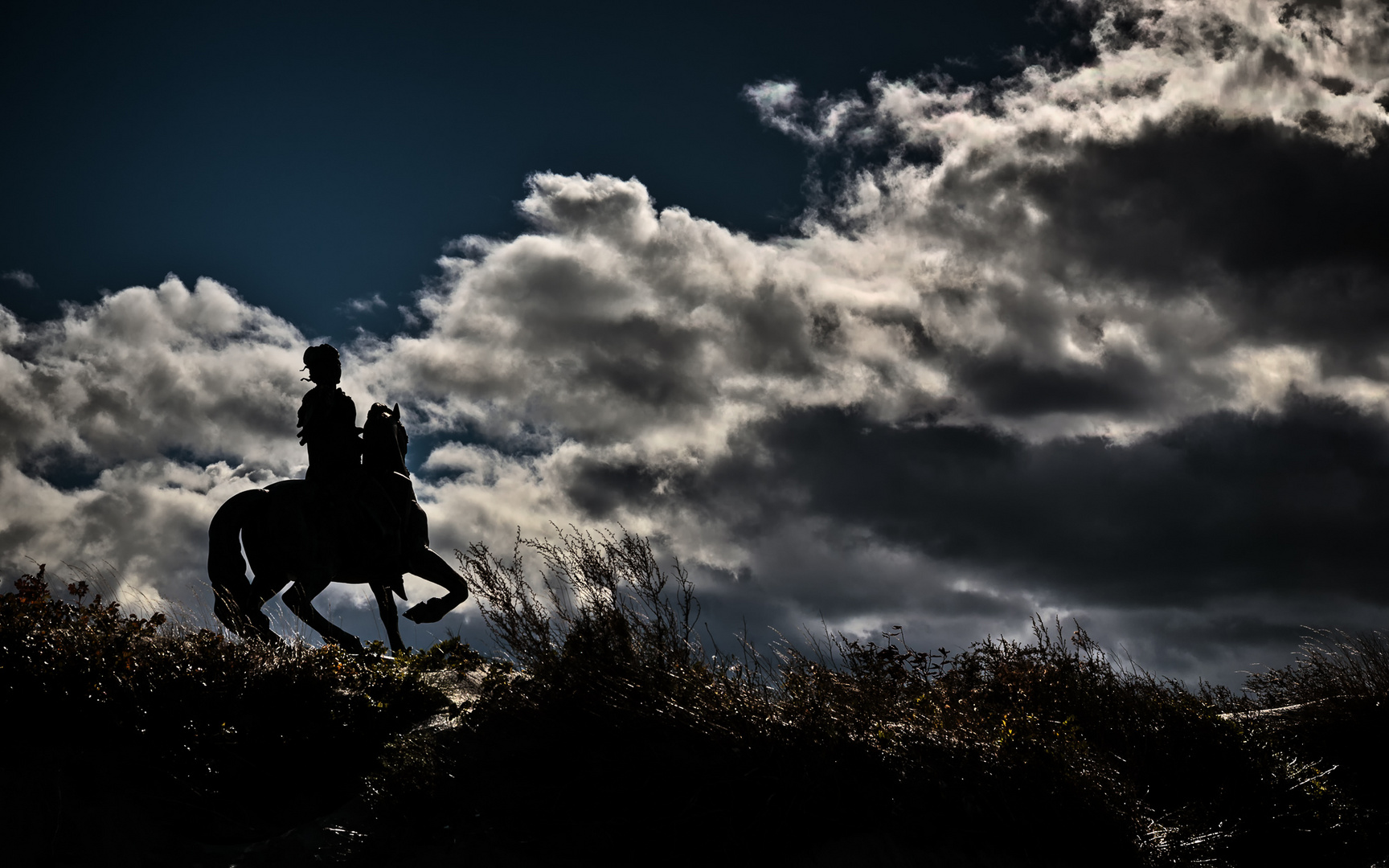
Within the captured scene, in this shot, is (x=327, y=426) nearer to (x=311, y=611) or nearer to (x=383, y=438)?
(x=383, y=438)

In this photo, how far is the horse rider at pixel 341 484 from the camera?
31.1 feet

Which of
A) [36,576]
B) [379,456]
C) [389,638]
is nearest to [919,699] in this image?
[389,638]

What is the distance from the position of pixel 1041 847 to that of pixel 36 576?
9664mm

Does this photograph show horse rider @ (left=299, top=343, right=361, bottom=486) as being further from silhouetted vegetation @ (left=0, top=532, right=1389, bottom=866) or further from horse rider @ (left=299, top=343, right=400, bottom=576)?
silhouetted vegetation @ (left=0, top=532, right=1389, bottom=866)

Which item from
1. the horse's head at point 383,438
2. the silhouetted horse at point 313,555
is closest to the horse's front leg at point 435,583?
the silhouetted horse at point 313,555

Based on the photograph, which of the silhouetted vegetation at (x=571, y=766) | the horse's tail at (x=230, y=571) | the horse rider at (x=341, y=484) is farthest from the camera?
the horse rider at (x=341, y=484)

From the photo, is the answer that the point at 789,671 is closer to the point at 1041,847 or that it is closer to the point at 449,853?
the point at 1041,847

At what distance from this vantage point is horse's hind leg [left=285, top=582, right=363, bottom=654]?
29.9ft

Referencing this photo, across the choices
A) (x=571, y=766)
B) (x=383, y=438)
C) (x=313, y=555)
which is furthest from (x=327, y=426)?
(x=571, y=766)

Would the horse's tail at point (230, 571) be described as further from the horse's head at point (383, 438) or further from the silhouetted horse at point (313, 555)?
the horse's head at point (383, 438)

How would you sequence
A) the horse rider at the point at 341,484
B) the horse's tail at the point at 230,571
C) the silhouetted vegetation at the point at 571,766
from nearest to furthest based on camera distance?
the silhouetted vegetation at the point at 571,766 < the horse's tail at the point at 230,571 < the horse rider at the point at 341,484

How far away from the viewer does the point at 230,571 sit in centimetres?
892

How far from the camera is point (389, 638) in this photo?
31.8 ft

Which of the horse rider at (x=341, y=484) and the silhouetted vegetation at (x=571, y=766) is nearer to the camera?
the silhouetted vegetation at (x=571, y=766)
